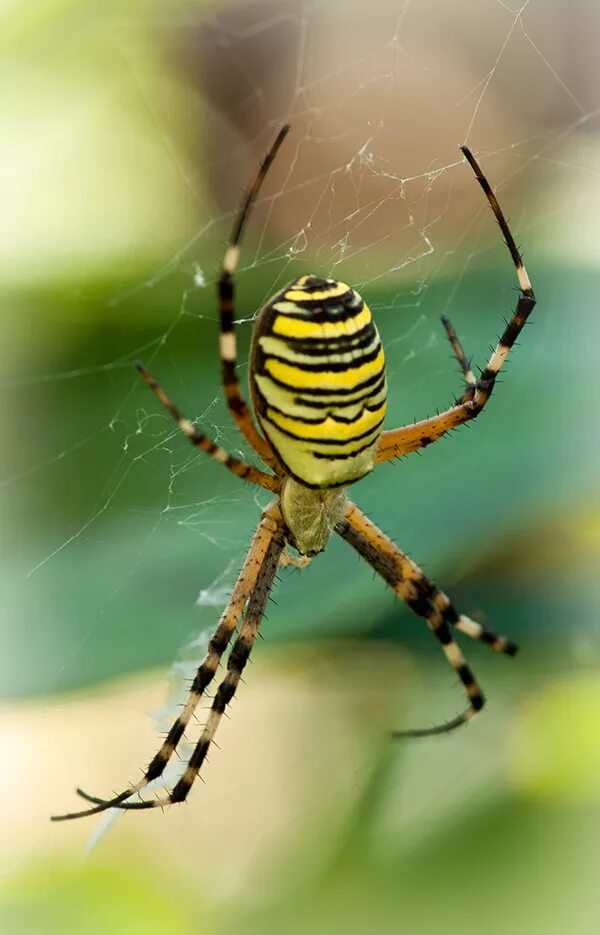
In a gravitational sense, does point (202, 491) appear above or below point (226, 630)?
above

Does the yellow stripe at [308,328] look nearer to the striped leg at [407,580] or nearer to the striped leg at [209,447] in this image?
the striped leg at [209,447]

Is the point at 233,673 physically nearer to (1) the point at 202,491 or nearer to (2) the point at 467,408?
(1) the point at 202,491

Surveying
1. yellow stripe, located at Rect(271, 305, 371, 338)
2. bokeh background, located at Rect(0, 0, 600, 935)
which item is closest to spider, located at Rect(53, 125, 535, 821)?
yellow stripe, located at Rect(271, 305, 371, 338)

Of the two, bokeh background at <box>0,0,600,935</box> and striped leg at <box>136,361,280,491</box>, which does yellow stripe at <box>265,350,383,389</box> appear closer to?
striped leg at <box>136,361,280,491</box>

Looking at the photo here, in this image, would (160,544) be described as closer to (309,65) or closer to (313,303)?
(313,303)

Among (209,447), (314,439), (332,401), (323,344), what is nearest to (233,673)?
(209,447)
